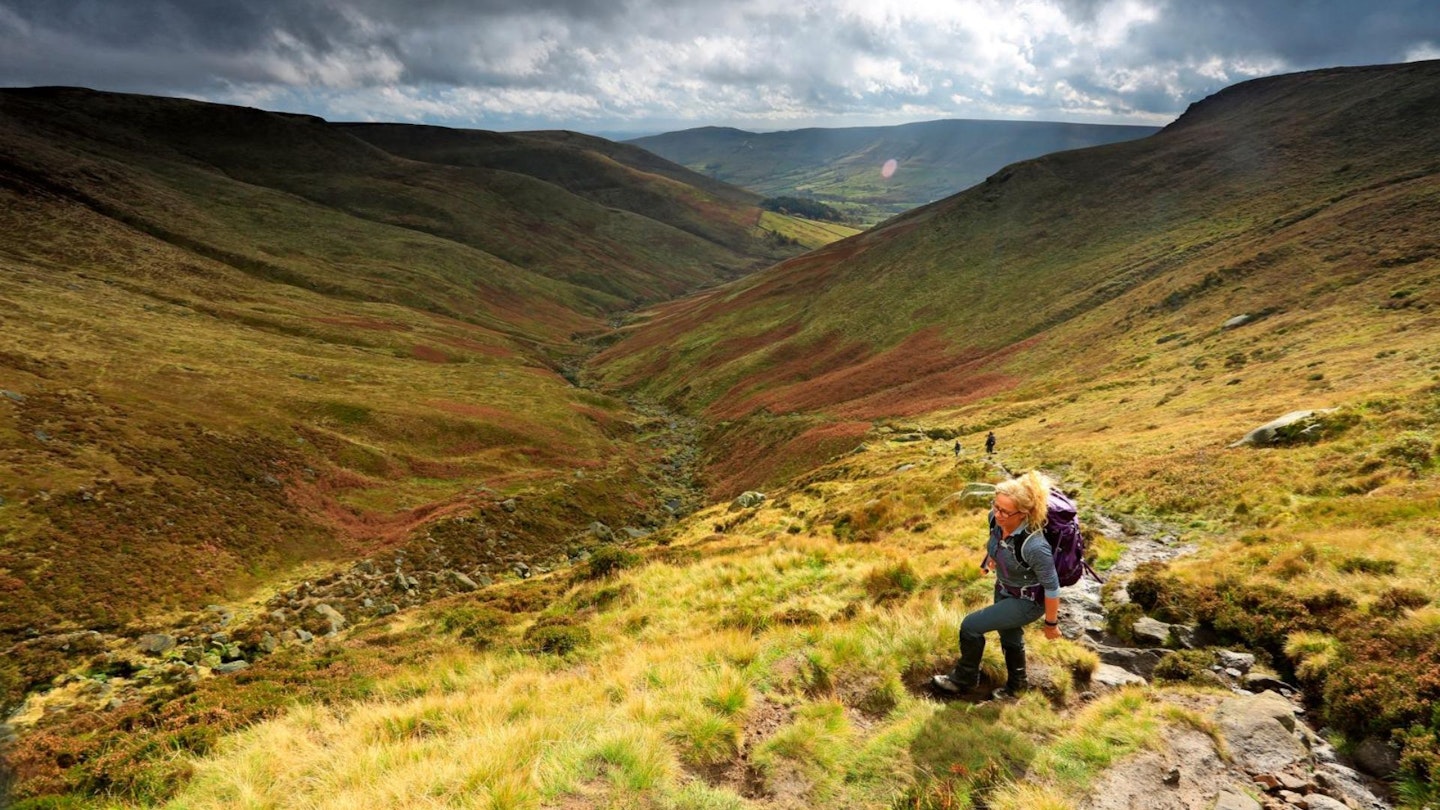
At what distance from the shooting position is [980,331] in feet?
210

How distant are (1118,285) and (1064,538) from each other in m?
65.5

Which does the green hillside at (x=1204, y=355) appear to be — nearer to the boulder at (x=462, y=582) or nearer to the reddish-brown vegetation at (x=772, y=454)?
the reddish-brown vegetation at (x=772, y=454)

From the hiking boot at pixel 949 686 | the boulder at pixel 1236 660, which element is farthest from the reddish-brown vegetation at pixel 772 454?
the hiking boot at pixel 949 686

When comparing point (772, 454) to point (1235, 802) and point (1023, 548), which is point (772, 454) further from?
point (1235, 802)

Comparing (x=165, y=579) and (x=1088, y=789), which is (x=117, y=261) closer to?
(x=165, y=579)

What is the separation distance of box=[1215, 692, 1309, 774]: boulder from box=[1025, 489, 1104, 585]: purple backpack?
2.49 metres

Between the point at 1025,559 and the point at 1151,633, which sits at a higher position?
the point at 1025,559

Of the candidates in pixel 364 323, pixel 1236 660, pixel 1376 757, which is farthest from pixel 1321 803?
pixel 364 323

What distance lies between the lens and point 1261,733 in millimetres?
7285

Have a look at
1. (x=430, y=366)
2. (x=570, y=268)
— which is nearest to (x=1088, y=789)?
(x=430, y=366)

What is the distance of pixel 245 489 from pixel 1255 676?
41569 millimetres

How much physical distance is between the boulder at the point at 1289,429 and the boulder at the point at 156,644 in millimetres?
38545

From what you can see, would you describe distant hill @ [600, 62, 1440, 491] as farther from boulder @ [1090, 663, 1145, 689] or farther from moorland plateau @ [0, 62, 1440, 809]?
boulder @ [1090, 663, 1145, 689]

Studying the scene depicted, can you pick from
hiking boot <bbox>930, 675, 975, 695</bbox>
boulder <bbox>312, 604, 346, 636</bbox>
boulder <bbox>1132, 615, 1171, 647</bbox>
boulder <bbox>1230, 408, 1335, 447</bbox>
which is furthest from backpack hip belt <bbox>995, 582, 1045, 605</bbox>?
boulder <bbox>312, 604, 346, 636</bbox>
